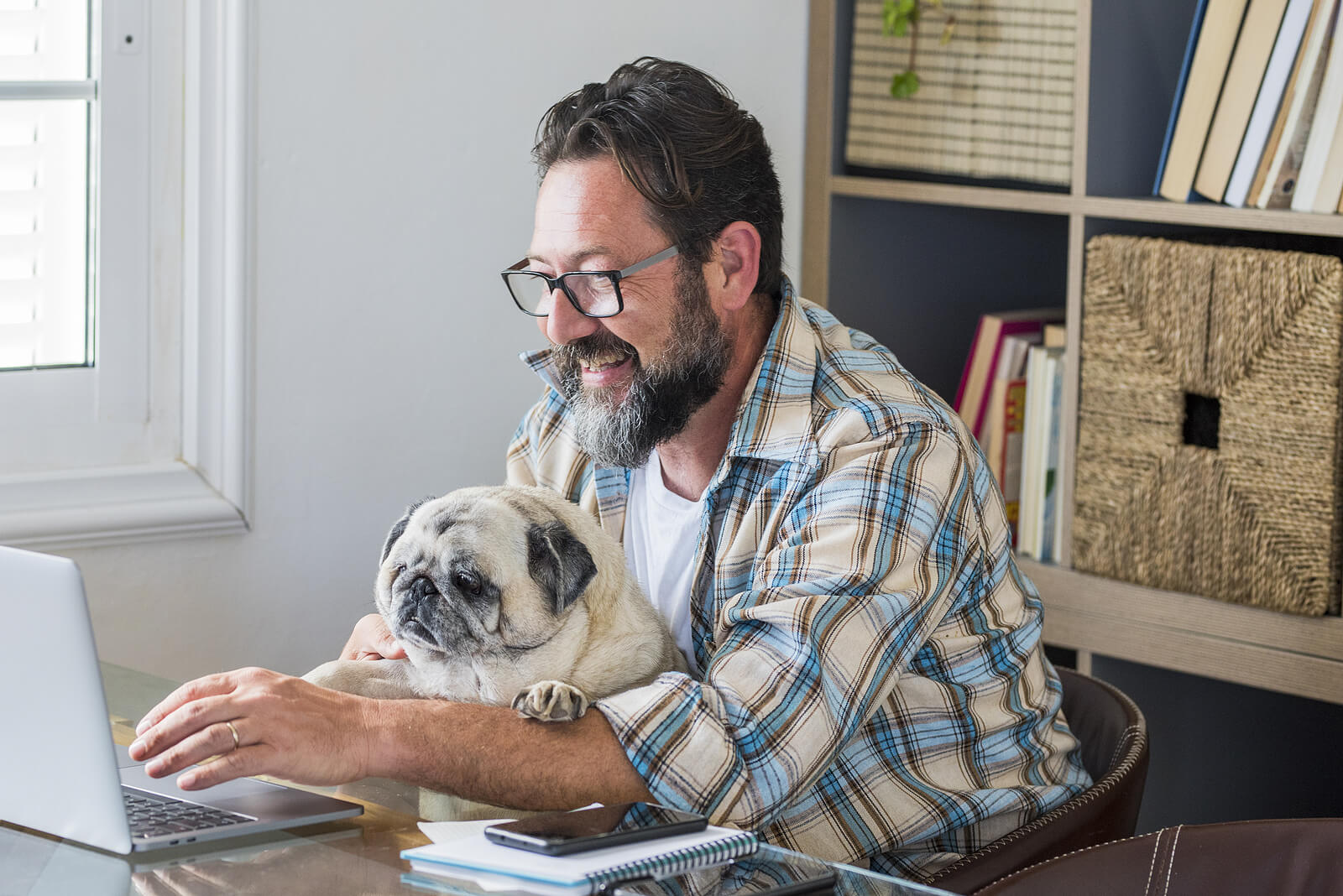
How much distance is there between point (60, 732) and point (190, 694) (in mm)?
141

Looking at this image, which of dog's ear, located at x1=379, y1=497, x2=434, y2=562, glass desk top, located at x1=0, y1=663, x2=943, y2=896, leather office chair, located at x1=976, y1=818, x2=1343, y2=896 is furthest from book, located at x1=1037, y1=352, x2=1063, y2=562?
glass desk top, located at x1=0, y1=663, x2=943, y2=896

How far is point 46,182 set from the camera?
6.23 ft

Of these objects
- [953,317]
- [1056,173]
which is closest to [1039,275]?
[953,317]

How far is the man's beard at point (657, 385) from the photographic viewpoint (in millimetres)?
1543

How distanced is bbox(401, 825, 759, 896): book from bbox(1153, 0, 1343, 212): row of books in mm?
1312

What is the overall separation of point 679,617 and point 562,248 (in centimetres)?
41

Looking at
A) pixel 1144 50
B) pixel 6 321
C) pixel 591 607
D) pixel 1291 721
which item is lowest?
pixel 1291 721

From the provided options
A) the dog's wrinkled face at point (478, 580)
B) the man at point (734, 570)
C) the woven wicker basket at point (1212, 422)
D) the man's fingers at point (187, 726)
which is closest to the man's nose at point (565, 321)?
the man at point (734, 570)

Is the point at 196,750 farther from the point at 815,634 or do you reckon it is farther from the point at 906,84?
the point at 906,84

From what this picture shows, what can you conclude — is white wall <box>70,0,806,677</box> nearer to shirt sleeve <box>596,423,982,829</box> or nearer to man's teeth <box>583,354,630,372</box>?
man's teeth <box>583,354,630,372</box>

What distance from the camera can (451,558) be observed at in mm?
1289

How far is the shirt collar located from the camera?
1474 mm

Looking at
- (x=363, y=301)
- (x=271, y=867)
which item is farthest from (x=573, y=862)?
(x=363, y=301)

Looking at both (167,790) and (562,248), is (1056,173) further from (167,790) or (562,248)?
(167,790)
